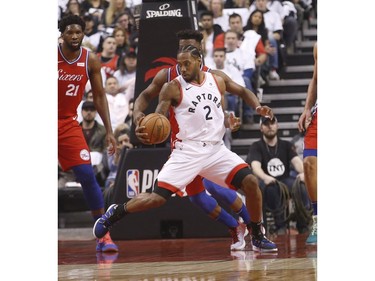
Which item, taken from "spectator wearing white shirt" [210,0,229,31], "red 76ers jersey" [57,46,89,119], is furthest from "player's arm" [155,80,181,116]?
"spectator wearing white shirt" [210,0,229,31]

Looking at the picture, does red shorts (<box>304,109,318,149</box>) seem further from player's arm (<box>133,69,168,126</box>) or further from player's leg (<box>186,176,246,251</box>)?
player's arm (<box>133,69,168,126</box>)

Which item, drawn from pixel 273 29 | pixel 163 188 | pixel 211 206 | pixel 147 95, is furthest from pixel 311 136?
pixel 273 29

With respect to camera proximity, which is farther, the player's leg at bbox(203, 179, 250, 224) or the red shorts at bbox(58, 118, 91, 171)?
the player's leg at bbox(203, 179, 250, 224)

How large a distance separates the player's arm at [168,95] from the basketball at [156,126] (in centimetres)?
14

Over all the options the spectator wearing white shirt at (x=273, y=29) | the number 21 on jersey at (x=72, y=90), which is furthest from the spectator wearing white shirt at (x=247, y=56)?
the number 21 on jersey at (x=72, y=90)

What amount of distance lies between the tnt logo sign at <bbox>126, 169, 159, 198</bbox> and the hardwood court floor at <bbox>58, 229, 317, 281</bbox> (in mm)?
609

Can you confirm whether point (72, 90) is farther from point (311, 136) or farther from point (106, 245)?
point (311, 136)

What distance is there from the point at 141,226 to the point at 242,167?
236cm

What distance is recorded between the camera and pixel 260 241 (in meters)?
7.37

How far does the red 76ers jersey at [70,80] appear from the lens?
7.56 meters

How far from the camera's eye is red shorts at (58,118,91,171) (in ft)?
25.1
